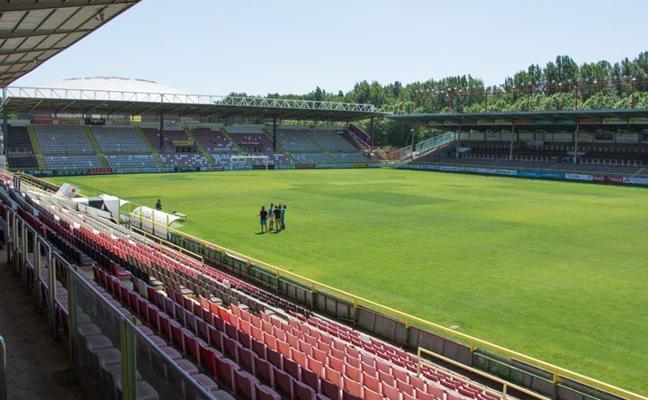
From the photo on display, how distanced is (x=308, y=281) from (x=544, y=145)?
75035 millimetres

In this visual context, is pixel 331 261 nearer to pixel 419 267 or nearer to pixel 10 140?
pixel 419 267

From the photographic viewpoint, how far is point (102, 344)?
23.5 ft

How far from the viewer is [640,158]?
7138 centimetres

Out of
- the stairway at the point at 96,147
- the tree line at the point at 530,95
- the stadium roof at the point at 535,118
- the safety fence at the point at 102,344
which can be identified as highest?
the tree line at the point at 530,95

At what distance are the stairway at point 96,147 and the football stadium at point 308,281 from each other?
2537 millimetres

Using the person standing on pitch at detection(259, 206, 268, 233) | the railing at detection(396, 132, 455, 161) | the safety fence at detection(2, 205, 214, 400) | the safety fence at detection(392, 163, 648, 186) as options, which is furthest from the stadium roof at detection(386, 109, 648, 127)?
the safety fence at detection(2, 205, 214, 400)

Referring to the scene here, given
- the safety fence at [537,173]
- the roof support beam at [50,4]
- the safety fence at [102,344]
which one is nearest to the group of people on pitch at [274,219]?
the roof support beam at [50,4]

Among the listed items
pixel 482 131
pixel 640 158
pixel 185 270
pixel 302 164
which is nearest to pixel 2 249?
pixel 185 270

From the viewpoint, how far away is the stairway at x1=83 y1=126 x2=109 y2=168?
2802 inches

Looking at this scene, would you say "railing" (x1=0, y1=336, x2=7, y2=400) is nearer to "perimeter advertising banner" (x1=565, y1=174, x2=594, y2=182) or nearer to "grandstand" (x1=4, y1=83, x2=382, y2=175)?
"grandstand" (x1=4, y1=83, x2=382, y2=175)

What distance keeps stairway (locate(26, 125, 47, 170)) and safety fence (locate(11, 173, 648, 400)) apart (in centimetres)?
5405

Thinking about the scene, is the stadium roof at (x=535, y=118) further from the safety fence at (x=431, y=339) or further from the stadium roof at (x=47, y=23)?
the stadium roof at (x=47, y=23)

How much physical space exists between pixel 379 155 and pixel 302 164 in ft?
57.5

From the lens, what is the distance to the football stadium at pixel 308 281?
7.66 m
